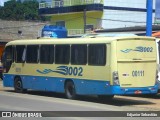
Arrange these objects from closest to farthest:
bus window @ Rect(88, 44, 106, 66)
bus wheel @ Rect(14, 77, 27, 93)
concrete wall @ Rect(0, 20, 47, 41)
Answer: bus window @ Rect(88, 44, 106, 66) < bus wheel @ Rect(14, 77, 27, 93) < concrete wall @ Rect(0, 20, 47, 41)

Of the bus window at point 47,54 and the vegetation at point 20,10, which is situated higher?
A: the vegetation at point 20,10

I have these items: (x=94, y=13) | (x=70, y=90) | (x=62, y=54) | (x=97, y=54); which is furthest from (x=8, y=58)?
(x=94, y=13)

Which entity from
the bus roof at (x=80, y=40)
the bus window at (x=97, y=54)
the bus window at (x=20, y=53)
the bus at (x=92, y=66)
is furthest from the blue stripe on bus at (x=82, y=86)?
the bus roof at (x=80, y=40)

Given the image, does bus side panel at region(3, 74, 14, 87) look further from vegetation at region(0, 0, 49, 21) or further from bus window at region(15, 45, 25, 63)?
vegetation at region(0, 0, 49, 21)

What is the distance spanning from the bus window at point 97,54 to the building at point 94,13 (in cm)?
2696

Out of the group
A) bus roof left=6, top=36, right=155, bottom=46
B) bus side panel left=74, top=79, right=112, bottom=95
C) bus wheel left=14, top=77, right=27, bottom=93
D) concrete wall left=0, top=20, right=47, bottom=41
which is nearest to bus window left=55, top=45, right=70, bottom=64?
bus roof left=6, top=36, right=155, bottom=46

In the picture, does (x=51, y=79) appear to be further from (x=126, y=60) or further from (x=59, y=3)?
(x=59, y=3)

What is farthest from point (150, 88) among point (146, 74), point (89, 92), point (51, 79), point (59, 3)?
point (59, 3)

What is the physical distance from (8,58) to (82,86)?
6496 mm

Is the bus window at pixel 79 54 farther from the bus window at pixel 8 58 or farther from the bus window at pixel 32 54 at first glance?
the bus window at pixel 8 58

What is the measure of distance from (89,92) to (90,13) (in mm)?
30830

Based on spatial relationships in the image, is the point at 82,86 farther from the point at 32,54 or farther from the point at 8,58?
the point at 8,58

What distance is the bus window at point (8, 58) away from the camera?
1001 inches

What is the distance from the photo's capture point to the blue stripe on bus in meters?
19.0
